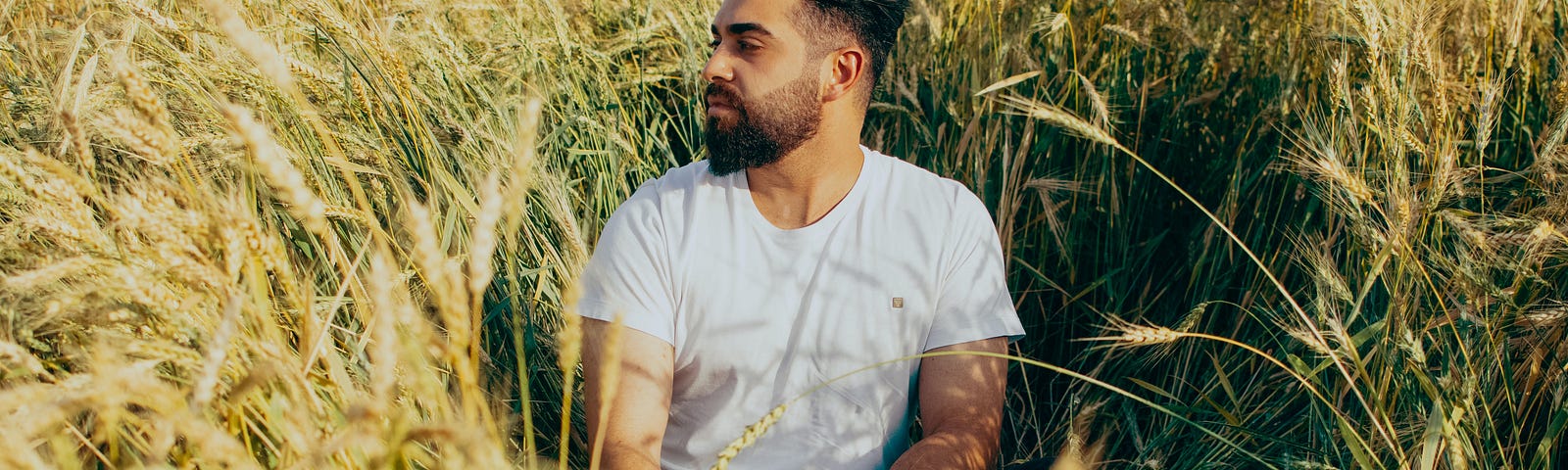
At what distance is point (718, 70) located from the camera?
6.33 ft

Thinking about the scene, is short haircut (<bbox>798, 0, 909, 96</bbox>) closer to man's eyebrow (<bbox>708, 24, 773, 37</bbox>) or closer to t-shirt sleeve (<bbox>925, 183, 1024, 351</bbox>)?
man's eyebrow (<bbox>708, 24, 773, 37</bbox>)

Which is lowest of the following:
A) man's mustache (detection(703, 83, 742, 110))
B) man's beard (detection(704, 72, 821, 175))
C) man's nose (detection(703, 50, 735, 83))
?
man's beard (detection(704, 72, 821, 175))

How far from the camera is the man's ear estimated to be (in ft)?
6.70

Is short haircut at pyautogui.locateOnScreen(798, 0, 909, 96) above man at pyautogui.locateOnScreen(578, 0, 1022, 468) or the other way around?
above

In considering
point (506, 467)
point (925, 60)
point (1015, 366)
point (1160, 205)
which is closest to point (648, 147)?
point (925, 60)

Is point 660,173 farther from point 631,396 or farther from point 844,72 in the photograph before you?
point 631,396

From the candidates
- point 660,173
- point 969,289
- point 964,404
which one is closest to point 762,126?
point 969,289

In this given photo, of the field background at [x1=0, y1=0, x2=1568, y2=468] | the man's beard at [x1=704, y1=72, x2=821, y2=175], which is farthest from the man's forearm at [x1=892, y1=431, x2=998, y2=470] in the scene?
the man's beard at [x1=704, y1=72, x2=821, y2=175]

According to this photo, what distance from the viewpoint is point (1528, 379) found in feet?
5.11

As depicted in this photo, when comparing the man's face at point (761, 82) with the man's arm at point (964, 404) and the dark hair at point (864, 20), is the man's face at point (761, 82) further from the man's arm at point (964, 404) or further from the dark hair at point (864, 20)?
the man's arm at point (964, 404)

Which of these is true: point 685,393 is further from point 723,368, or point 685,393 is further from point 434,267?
point 434,267

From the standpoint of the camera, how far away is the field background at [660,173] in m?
0.88

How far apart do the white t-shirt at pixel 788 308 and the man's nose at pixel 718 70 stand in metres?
0.21

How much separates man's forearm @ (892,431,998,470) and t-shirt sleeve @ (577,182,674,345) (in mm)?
471
